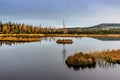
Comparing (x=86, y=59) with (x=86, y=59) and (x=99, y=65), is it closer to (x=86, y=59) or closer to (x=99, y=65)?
(x=86, y=59)

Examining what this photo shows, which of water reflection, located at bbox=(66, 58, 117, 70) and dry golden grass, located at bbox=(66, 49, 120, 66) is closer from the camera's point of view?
water reflection, located at bbox=(66, 58, 117, 70)

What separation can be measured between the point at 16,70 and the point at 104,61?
13.0 meters

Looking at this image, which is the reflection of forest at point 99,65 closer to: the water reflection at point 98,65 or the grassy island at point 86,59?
the water reflection at point 98,65

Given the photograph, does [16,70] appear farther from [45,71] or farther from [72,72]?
[72,72]

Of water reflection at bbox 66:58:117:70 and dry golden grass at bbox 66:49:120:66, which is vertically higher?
dry golden grass at bbox 66:49:120:66

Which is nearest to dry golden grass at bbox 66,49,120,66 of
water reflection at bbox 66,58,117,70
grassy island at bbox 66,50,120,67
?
grassy island at bbox 66,50,120,67

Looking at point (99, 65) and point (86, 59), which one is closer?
point (99, 65)

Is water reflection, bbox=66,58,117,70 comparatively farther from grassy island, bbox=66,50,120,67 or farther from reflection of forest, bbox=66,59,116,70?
grassy island, bbox=66,50,120,67

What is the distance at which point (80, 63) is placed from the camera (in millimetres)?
33906

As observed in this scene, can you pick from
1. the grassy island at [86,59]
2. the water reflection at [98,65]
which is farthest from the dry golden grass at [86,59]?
the water reflection at [98,65]

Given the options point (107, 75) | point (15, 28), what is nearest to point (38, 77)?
point (107, 75)

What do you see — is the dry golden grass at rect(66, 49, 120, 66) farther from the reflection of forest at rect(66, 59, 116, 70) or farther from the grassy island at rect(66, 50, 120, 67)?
the reflection of forest at rect(66, 59, 116, 70)

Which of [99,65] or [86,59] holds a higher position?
[86,59]

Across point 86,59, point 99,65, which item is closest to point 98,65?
point 99,65
